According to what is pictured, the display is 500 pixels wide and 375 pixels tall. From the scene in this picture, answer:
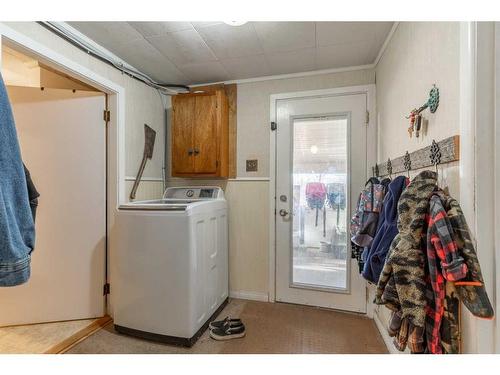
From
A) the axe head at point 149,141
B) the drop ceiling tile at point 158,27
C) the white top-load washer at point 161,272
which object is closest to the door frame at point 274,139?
the white top-load washer at point 161,272

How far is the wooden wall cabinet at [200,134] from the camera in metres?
2.40

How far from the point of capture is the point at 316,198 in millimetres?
2363

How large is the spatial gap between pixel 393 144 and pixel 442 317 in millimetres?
1200

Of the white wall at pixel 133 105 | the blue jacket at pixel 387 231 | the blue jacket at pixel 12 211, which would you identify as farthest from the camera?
the white wall at pixel 133 105

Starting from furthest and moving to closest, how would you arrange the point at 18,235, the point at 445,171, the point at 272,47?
1. the point at 272,47
2. the point at 445,171
3. the point at 18,235

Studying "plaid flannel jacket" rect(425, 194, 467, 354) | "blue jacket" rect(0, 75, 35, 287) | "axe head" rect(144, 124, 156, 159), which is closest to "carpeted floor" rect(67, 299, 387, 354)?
"plaid flannel jacket" rect(425, 194, 467, 354)

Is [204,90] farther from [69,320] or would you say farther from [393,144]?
[69,320]

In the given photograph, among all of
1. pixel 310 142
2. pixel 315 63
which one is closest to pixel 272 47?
pixel 315 63

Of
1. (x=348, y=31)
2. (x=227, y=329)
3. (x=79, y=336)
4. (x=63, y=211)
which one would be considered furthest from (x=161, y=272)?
(x=348, y=31)

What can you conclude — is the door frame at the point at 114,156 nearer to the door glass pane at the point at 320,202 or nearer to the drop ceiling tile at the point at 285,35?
the drop ceiling tile at the point at 285,35

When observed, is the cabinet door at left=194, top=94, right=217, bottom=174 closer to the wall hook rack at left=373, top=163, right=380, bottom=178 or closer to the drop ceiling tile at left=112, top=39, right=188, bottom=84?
the drop ceiling tile at left=112, top=39, right=188, bottom=84

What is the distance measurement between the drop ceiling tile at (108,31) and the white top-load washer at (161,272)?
1.25m

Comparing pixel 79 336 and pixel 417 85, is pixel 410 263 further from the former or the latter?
pixel 79 336

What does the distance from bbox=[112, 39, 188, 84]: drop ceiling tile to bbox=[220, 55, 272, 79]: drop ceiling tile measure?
492 millimetres
